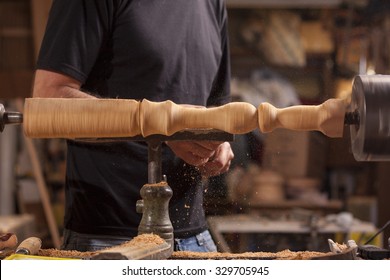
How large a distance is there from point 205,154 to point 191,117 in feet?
0.60

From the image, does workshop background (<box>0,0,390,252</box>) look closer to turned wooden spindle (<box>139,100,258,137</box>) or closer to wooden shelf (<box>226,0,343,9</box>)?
wooden shelf (<box>226,0,343,9</box>)

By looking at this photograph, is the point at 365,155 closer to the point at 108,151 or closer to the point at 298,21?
the point at 108,151

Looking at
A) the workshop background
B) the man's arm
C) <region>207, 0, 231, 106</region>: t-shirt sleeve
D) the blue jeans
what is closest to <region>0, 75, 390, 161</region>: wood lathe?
the man's arm

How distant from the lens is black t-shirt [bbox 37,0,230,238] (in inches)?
44.6

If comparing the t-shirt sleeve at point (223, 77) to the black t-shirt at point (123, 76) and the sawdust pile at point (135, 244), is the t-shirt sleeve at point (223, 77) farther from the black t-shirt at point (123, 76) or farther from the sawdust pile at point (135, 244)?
the sawdust pile at point (135, 244)

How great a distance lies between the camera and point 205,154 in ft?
3.14

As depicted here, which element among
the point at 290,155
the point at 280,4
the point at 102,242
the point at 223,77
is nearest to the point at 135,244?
the point at 102,242

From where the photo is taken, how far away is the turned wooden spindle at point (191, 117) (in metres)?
0.78

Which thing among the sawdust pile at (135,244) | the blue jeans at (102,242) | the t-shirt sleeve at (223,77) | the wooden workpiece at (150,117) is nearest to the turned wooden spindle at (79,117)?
the wooden workpiece at (150,117)

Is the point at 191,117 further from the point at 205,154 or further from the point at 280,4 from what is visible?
the point at 280,4

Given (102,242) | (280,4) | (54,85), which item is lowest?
(102,242)

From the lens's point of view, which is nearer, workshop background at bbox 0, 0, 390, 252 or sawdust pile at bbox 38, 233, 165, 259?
sawdust pile at bbox 38, 233, 165, 259

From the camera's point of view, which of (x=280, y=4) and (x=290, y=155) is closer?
(x=290, y=155)

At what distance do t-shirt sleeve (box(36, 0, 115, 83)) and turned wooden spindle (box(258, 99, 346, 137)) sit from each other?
1.48 feet
